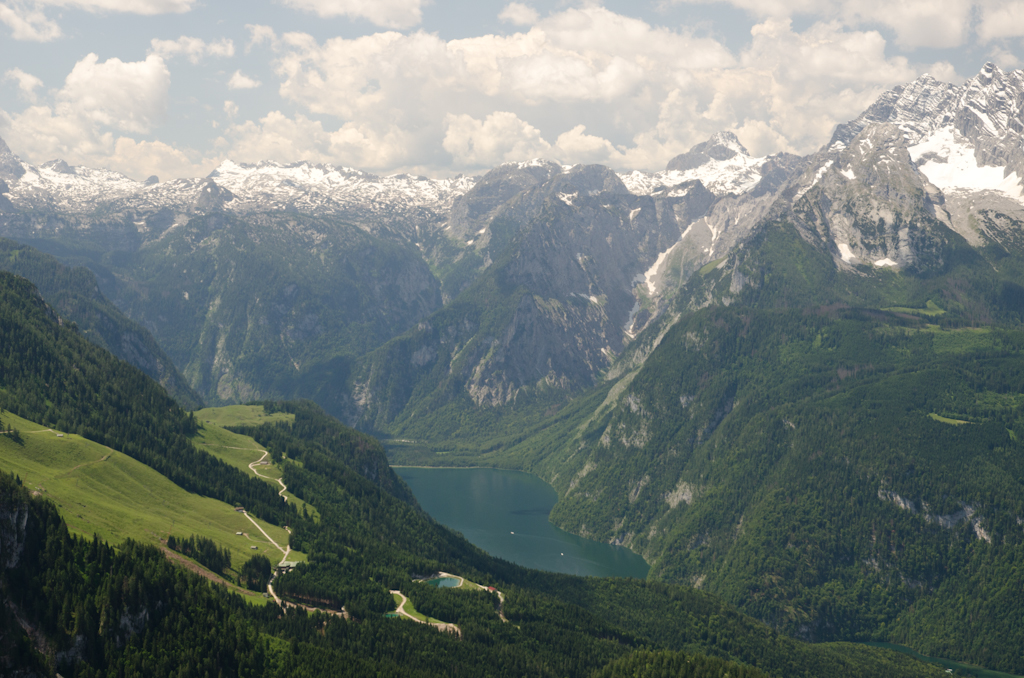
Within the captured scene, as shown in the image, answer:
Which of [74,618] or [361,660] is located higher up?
[74,618]

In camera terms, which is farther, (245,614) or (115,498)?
(115,498)

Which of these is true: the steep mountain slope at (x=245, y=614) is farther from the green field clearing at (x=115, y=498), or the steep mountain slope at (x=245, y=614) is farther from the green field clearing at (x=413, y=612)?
the green field clearing at (x=115, y=498)

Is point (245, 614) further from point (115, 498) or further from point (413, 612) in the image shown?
point (115, 498)

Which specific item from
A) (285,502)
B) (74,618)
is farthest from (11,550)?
(285,502)

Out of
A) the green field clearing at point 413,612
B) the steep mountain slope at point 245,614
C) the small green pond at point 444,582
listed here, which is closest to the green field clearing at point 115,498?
the steep mountain slope at point 245,614

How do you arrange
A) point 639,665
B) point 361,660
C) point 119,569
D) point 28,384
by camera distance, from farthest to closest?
point 28,384 → point 639,665 → point 361,660 → point 119,569

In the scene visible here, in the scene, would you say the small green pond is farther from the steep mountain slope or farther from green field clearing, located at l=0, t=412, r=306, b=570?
green field clearing, located at l=0, t=412, r=306, b=570

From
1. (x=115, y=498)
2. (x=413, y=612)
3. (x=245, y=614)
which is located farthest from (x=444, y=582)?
(x=115, y=498)

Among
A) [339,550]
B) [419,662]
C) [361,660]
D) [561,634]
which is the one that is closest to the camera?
[361,660]

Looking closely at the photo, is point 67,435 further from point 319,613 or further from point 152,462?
point 319,613
